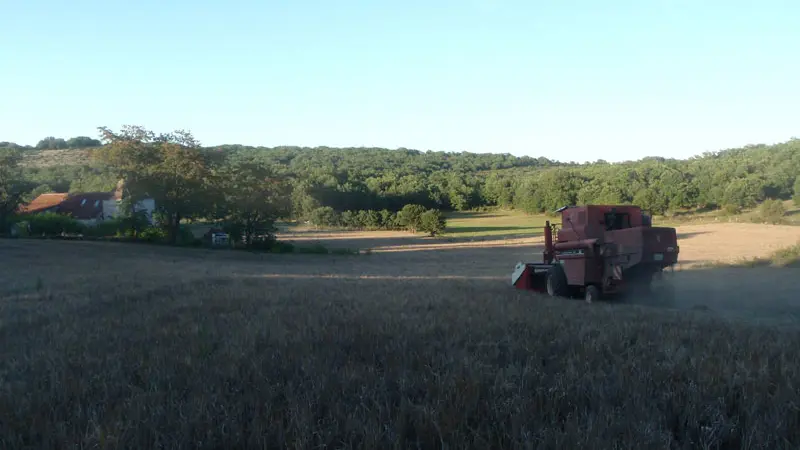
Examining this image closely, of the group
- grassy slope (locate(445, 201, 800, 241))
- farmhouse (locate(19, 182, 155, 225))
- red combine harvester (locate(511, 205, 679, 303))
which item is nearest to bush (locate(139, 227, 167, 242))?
farmhouse (locate(19, 182, 155, 225))

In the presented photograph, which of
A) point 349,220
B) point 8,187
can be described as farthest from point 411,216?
point 8,187

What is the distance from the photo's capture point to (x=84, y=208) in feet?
204

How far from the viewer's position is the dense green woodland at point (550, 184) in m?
44.1

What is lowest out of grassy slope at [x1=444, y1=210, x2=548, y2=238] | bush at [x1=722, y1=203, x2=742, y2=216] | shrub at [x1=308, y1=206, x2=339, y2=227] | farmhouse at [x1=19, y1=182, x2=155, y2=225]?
grassy slope at [x1=444, y1=210, x2=548, y2=238]

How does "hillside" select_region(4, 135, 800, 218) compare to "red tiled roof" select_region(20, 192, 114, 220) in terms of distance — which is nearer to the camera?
"hillside" select_region(4, 135, 800, 218)

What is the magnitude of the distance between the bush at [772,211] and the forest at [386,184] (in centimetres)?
58

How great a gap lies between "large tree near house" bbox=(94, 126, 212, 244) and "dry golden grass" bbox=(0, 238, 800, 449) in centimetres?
3342

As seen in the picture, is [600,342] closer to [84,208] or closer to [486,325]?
[486,325]

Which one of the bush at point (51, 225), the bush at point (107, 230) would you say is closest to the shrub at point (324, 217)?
the bush at point (107, 230)

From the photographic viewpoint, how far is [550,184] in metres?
59.9

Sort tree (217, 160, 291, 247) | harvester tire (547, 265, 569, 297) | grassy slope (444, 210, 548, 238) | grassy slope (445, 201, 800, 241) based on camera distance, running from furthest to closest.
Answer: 1. grassy slope (444, 210, 548, 238)
2. grassy slope (445, 201, 800, 241)
3. tree (217, 160, 291, 247)
4. harvester tire (547, 265, 569, 297)

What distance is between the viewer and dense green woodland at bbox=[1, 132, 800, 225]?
4412cm

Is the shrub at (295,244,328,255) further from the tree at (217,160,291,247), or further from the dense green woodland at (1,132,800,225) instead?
the dense green woodland at (1,132,800,225)

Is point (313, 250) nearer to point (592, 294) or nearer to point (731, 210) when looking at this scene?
point (592, 294)
